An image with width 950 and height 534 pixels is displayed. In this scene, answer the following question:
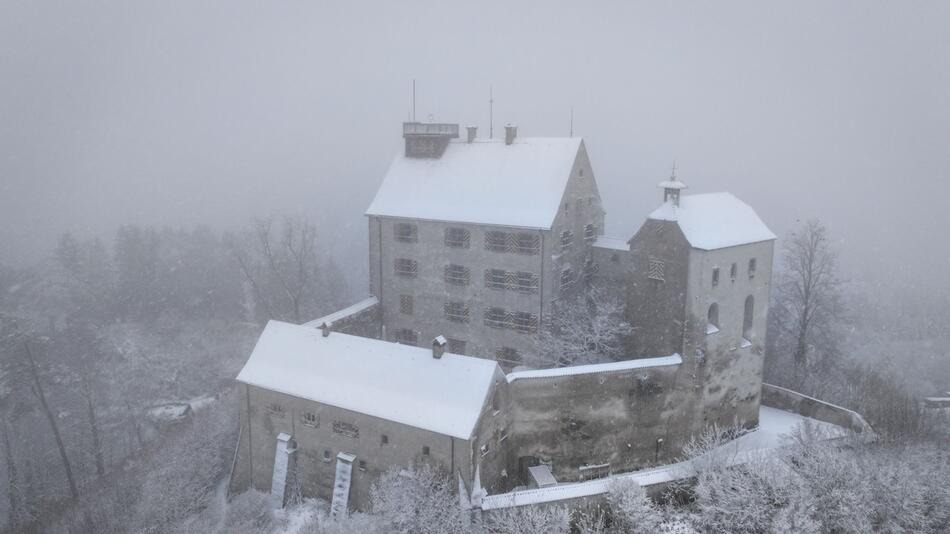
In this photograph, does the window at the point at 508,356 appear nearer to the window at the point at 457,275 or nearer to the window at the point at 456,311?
the window at the point at 456,311

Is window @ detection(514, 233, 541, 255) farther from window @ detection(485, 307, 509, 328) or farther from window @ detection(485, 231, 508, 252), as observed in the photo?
window @ detection(485, 307, 509, 328)

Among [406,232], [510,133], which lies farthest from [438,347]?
[510,133]

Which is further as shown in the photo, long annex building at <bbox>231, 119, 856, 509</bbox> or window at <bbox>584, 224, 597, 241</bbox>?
window at <bbox>584, 224, 597, 241</bbox>

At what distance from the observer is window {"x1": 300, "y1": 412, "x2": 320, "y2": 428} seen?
1152 inches

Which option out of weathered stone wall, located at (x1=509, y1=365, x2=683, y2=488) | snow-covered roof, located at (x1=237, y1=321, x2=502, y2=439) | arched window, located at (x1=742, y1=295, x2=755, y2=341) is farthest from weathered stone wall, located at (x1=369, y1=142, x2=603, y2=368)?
snow-covered roof, located at (x1=237, y1=321, x2=502, y2=439)

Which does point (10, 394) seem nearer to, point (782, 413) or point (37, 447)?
point (37, 447)

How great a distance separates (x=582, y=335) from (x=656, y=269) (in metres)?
5.55

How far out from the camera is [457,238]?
128 ft

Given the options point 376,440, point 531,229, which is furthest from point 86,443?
point 531,229

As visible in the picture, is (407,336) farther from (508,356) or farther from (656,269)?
(656,269)

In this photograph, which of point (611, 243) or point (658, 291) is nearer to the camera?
point (658, 291)

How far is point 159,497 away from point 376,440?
12458mm

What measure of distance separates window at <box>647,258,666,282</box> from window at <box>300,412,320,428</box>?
56.6 ft

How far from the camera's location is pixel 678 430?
32.3 m
